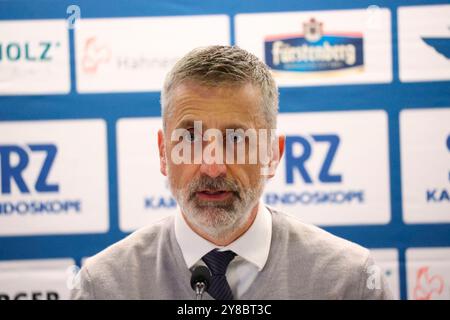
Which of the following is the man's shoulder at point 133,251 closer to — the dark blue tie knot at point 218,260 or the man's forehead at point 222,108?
the dark blue tie knot at point 218,260

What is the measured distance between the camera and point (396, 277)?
73.3 inches

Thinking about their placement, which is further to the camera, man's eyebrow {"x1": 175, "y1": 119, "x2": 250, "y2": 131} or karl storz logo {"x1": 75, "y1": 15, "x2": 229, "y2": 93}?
karl storz logo {"x1": 75, "y1": 15, "x2": 229, "y2": 93}

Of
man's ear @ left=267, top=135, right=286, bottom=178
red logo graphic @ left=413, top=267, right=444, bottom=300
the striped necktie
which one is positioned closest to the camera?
the striped necktie

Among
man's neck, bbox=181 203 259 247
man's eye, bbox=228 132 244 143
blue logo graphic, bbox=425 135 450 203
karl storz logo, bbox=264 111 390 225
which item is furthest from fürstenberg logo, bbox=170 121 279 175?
blue logo graphic, bbox=425 135 450 203

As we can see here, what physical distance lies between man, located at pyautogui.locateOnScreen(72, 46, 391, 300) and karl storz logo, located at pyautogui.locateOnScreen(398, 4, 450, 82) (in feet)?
3.15

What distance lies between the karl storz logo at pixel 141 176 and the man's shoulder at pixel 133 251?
70cm

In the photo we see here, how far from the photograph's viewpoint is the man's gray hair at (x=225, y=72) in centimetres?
107

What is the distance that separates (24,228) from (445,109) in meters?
1.58

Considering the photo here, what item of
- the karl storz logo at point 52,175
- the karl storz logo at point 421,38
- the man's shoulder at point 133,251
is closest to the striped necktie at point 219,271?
the man's shoulder at point 133,251

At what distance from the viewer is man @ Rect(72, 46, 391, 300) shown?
107 cm

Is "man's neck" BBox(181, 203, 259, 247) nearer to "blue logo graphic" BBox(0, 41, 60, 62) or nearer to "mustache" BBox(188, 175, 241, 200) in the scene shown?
"mustache" BBox(188, 175, 241, 200)

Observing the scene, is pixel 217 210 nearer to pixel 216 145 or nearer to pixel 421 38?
pixel 216 145

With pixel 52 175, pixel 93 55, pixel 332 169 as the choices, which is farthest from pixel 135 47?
pixel 332 169
